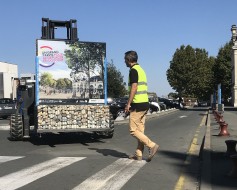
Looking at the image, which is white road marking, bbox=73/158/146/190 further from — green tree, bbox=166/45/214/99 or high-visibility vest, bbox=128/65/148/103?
green tree, bbox=166/45/214/99

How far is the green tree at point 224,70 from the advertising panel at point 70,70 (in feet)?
234

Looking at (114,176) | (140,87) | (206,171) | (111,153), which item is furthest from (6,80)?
(206,171)

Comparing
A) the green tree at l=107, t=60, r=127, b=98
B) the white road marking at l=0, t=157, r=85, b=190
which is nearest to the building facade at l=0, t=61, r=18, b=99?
the green tree at l=107, t=60, r=127, b=98

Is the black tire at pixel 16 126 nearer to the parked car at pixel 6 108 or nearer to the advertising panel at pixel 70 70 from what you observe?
the advertising panel at pixel 70 70

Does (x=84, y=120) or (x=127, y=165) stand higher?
(x=84, y=120)

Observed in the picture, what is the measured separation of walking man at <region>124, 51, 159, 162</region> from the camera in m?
8.19

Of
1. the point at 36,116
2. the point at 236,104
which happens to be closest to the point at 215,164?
the point at 36,116

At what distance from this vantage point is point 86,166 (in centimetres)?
822

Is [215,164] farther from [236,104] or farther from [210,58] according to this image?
[210,58]

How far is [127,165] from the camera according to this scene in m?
8.22

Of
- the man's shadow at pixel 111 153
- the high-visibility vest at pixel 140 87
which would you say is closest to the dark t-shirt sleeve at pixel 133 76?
the high-visibility vest at pixel 140 87

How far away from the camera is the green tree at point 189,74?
96.4 metres

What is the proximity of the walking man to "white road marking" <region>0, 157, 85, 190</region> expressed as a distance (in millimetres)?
1590

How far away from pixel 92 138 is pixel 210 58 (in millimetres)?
92889
